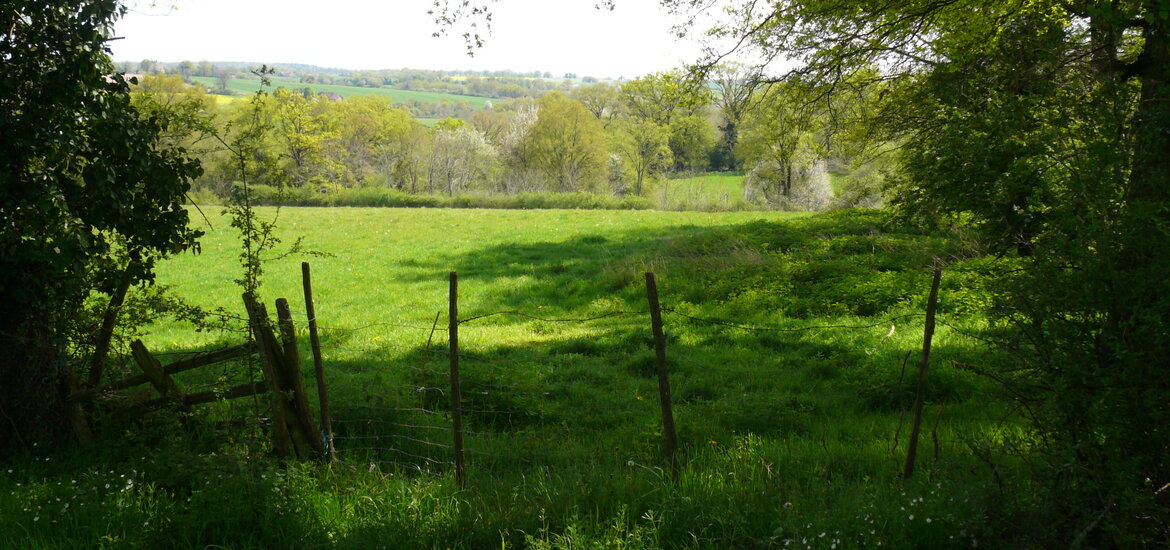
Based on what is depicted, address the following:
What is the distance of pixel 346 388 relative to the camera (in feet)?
26.0

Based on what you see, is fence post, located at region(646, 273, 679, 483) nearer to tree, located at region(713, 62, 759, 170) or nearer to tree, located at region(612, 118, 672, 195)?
tree, located at region(713, 62, 759, 170)

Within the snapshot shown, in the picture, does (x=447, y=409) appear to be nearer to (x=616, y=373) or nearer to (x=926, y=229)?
(x=616, y=373)

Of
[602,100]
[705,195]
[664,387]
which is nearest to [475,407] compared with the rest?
[664,387]

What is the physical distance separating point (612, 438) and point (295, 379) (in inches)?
125

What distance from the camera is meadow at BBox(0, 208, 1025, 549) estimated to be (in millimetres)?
4734

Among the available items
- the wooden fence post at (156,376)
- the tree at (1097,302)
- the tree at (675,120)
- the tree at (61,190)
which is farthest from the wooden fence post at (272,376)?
the tree at (675,120)

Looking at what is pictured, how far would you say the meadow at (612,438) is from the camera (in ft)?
15.5

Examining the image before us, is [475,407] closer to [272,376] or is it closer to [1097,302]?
[272,376]

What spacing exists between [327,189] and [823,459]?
6735 centimetres

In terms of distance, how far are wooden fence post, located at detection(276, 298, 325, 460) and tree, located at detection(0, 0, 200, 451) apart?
1.51 metres

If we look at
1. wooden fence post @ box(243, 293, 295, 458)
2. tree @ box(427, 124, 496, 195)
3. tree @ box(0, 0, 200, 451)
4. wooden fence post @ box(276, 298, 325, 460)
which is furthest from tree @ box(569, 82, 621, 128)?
wooden fence post @ box(243, 293, 295, 458)

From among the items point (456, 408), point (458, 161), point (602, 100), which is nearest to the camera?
point (456, 408)

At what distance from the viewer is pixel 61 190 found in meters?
5.53

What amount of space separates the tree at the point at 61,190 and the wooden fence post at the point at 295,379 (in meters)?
1.51
